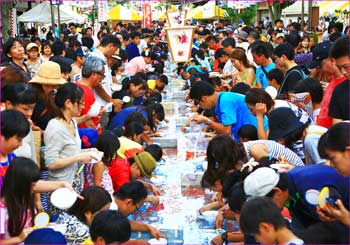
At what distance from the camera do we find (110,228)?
2740 mm

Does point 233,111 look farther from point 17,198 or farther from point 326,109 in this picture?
point 17,198

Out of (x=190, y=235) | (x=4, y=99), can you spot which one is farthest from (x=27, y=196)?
(x=190, y=235)

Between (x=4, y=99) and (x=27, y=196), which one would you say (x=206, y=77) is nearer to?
(x=4, y=99)

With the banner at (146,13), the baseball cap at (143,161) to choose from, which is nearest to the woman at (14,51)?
the baseball cap at (143,161)

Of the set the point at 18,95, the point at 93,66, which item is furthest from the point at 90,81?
the point at 18,95

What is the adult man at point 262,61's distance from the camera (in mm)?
5699

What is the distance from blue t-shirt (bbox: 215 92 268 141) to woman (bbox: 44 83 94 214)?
4.34 feet

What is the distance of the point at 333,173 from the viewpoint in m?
2.79

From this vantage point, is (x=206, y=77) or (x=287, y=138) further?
(x=206, y=77)

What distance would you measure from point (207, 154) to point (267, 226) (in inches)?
55.1

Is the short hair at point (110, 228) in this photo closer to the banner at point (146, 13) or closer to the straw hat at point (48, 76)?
the straw hat at point (48, 76)

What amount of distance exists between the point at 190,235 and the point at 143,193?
40cm

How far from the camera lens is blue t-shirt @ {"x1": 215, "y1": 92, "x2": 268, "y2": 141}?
4613 millimetres

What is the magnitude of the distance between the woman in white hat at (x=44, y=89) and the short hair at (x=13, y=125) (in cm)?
102
